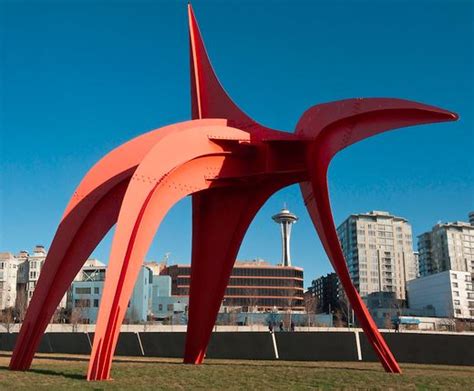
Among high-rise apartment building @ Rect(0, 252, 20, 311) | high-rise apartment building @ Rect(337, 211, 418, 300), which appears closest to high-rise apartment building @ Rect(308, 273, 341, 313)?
high-rise apartment building @ Rect(337, 211, 418, 300)

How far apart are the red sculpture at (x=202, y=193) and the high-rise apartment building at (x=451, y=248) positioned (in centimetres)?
16526

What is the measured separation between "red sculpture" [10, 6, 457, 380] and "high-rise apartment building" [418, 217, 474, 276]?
542 feet

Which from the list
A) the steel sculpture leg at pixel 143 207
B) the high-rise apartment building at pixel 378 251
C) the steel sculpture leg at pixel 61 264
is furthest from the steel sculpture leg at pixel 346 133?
the high-rise apartment building at pixel 378 251

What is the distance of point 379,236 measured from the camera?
174 meters

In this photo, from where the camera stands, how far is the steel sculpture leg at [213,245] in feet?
67.4

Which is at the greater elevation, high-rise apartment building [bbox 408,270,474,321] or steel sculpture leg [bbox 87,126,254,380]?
high-rise apartment building [bbox 408,270,474,321]

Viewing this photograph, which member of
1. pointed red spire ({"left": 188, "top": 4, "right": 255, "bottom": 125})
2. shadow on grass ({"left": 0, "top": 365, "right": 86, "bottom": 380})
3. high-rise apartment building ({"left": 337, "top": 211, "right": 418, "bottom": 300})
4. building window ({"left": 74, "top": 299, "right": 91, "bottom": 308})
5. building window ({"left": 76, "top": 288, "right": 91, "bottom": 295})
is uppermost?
high-rise apartment building ({"left": 337, "top": 211, "right": 418, "bottom": 300})

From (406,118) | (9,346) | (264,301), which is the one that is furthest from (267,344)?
(264,301)

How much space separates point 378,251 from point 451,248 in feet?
83.6

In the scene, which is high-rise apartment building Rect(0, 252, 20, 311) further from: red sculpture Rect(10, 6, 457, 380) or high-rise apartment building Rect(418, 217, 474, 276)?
high-rise apartment building Rect(418, 217, 474, 276)

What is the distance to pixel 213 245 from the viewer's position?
68.6ft

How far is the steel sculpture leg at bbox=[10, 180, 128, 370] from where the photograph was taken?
16656 mm

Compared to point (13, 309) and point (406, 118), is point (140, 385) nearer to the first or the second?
point (406, 118)

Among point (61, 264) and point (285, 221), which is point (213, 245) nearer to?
point (61, 264)
